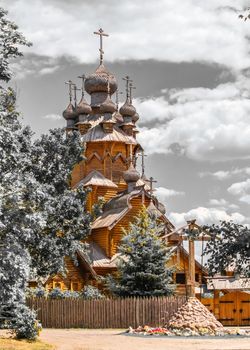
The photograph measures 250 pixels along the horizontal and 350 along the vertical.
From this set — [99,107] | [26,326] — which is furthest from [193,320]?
[99,107]

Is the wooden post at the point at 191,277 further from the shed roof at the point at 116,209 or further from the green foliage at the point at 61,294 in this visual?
the shed roof at the point at 116,209

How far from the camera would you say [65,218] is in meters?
31.4

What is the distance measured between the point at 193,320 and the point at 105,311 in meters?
6.71

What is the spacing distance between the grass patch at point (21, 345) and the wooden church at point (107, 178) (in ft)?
68.0

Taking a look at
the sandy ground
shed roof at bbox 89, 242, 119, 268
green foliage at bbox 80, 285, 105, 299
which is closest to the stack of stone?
the sandy ground

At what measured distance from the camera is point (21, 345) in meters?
23.0

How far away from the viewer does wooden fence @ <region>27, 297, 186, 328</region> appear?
37.4 m

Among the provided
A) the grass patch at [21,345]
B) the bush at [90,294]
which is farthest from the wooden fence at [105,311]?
the grass patch at [21,345]

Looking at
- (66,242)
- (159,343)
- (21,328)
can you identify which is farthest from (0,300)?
(66,242)

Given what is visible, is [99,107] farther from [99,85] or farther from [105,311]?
[105,311]

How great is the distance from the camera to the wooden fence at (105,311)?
123 ft

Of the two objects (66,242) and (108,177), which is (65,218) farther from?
(108,177)

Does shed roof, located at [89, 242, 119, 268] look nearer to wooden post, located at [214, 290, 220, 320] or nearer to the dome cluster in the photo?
wooden post, located at [214, 290, 220, 320]

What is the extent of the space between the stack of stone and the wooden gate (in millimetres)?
15192
